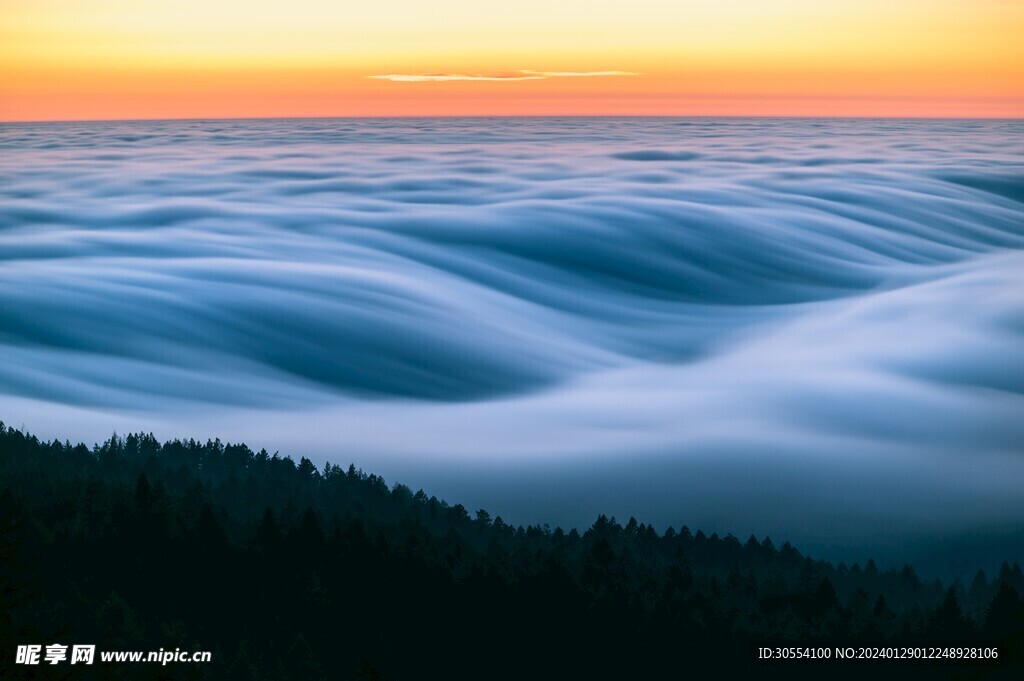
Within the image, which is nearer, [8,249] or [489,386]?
[489,386]

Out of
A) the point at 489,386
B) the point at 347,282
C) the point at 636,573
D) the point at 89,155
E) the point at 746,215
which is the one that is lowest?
the point at 636,573

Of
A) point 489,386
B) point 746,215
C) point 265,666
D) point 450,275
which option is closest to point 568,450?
point 489,386

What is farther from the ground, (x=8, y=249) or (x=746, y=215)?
(x=746, y=215)

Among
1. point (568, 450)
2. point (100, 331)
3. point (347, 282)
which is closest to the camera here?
point (568, 450)

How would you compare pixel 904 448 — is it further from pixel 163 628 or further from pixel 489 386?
pixel 163 628

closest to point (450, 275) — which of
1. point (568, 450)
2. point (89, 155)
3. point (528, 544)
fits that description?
point (568, 450)

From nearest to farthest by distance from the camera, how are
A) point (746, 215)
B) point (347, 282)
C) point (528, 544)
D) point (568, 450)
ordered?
point (528, 544) → point (568, 450) → point (347, 282) → point (746, 215)
